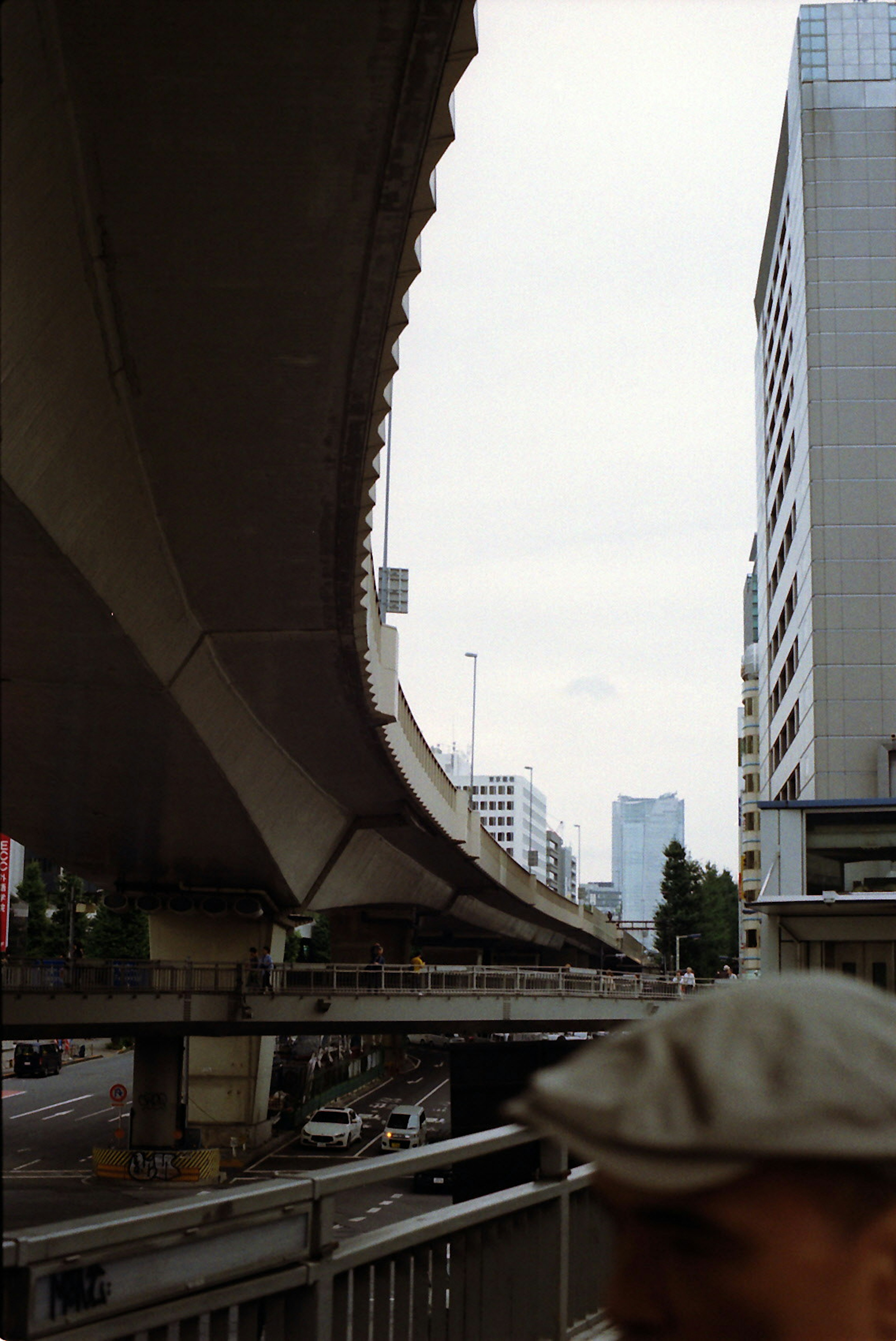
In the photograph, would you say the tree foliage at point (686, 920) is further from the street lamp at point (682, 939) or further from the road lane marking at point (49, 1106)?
the road lane marking at point (49, 1106)

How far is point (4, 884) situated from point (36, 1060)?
15452 millimetres

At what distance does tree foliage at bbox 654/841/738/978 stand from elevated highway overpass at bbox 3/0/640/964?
3071 inches

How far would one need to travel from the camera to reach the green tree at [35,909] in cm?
6975

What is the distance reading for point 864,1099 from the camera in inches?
53.7

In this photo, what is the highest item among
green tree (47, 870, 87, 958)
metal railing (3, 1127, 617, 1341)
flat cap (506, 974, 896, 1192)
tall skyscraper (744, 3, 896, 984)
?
tall skyscraper (744, 3, 896, 984)

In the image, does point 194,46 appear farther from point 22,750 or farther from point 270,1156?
point 270,1156

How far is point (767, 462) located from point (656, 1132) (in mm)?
78727

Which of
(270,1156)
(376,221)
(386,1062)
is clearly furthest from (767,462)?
(376,221)

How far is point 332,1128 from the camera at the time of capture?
40781 millimetres

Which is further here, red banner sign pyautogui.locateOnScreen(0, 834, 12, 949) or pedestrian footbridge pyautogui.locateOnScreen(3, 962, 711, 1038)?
red banner sign pyautogui.locateOnScreen(0, 834, 12, 949)

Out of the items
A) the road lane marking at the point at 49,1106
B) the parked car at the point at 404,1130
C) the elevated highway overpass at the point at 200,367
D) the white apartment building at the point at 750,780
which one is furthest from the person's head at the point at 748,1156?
the white apartment building at the point at 750,780

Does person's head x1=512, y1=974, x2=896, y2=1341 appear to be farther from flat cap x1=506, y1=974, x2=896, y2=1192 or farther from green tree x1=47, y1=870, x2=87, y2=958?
green tree x1=47, y1=870, x2=87, y2=958

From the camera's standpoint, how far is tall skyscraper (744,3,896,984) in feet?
181

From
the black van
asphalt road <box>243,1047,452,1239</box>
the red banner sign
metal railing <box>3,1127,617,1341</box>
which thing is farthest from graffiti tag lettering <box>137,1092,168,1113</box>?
metal railing <box>3,1127,617,1341</box>
